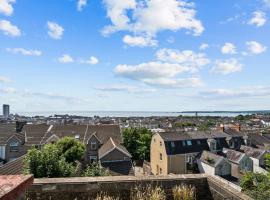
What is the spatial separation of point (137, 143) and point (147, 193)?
5481 centimetres

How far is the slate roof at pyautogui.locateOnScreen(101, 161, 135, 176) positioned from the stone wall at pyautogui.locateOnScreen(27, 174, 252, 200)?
29987 mm

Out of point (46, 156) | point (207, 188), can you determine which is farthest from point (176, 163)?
point (207, 188)

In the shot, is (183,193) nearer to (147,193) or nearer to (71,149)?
(147,193)

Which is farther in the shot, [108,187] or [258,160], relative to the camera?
[258,160]

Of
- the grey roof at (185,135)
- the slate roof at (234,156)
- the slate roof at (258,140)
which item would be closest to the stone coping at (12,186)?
the grey roof at (185,135)

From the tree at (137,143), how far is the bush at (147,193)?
5327 cm

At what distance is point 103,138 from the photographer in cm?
5081

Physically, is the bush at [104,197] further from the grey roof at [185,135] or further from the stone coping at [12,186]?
the grey roof at [185,135]

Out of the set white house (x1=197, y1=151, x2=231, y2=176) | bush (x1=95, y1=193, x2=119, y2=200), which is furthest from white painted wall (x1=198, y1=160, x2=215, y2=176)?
bush (x1=95, y1=193, x2=119, y2=200)

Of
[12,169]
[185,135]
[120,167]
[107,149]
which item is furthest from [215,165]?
[12,169]

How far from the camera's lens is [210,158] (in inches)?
1863

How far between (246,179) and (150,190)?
28.3 m

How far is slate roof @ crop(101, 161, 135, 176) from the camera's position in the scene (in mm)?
36694

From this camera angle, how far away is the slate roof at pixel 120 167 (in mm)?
36694
